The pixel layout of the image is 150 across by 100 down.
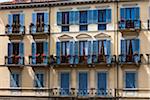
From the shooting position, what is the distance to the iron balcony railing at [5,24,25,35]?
5384cm

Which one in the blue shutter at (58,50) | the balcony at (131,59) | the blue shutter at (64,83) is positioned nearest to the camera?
the balcony at (131,59)

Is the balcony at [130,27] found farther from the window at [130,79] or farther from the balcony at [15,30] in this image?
the balcony at [15,30]

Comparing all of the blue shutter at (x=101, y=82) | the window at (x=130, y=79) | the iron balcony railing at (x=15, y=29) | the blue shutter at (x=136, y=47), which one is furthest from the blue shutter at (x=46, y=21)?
the window at (x=130, y=79)

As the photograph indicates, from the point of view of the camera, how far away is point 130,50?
4956 centimetres

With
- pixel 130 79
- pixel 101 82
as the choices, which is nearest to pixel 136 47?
pixel 130 79

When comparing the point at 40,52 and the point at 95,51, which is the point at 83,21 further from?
the point at 40,52

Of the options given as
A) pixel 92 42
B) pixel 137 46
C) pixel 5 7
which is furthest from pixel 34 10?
pixel 137 46

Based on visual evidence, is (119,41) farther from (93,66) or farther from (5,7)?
(5,7)

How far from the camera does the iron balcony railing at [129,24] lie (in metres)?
49.0

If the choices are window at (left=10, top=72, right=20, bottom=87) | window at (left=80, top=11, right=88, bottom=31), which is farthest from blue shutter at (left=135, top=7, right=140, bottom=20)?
window at (left=10, top=72, right=20, bottom=87)

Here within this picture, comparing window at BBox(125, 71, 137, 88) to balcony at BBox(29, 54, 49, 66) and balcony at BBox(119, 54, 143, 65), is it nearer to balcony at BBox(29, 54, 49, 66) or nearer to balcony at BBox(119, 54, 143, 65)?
balcony at BBox(119, 54, 143, 65)

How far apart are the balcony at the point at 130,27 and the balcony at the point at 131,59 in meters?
2.15

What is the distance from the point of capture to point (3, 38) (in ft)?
180

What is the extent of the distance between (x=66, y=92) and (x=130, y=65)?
23.5 feet
